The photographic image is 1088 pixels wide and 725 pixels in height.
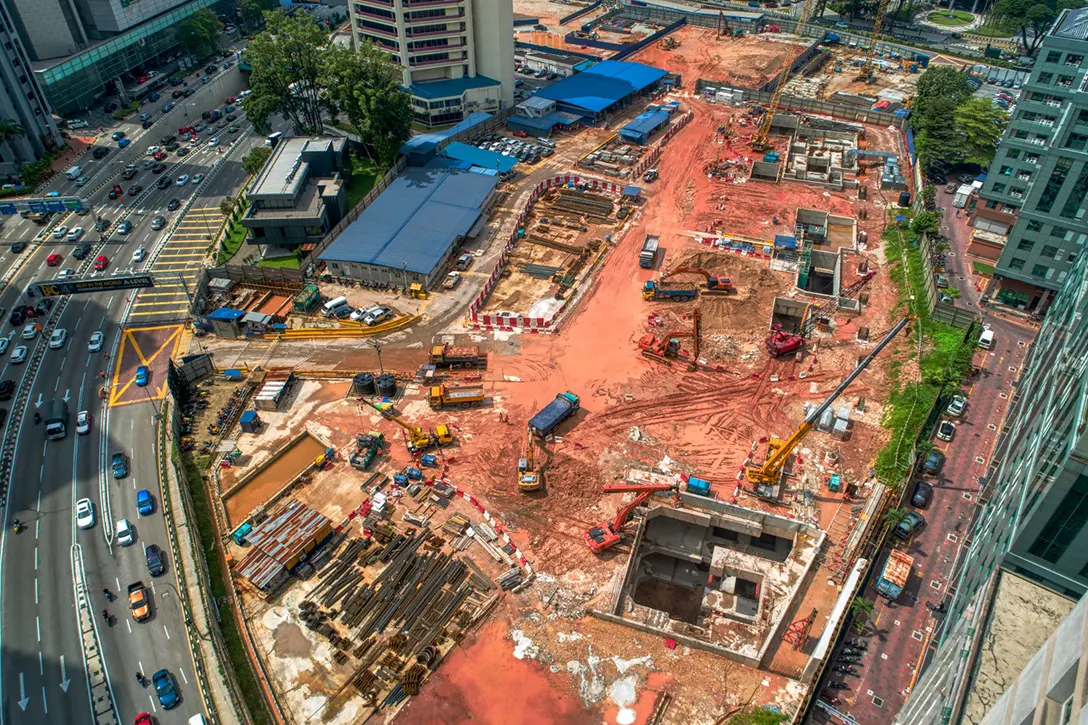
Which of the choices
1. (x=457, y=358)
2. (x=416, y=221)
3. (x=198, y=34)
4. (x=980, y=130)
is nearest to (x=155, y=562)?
(x=457, y=358)

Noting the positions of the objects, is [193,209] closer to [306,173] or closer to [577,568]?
[306,173]

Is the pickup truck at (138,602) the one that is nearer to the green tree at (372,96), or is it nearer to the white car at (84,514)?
the white car at (84,514)

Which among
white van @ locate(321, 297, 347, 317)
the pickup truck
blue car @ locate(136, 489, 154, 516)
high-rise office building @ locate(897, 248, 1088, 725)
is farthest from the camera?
white van @ locate(321, 297, 347, 317)

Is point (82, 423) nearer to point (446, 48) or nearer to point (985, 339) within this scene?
point (446, 48)

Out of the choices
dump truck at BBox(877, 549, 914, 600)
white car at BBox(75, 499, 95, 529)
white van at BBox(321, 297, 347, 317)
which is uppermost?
white van at BBox(321, 297, 347, 317)

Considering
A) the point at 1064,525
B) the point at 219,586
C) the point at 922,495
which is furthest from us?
the point at 922,495

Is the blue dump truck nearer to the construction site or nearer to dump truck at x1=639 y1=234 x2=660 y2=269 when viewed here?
the construction site

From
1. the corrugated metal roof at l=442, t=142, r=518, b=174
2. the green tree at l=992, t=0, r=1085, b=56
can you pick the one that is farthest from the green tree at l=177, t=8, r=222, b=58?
the green tree at l=992, t=0, r=1085, b=56
